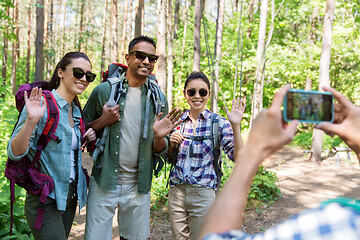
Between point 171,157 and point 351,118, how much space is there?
236cm

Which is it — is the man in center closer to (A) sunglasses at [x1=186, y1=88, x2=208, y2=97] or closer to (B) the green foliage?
→ (A) sunglasses at [x1=186, y1=88, x2=208, y2=97]

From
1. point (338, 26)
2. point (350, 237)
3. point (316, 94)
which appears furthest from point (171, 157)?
point (338, 26)

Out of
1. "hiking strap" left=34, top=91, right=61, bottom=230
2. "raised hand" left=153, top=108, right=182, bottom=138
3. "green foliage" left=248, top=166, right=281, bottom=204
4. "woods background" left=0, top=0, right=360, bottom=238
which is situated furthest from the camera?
"woods background" left=0, top=0, right=360, bottom=238

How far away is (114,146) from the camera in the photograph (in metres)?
3.04

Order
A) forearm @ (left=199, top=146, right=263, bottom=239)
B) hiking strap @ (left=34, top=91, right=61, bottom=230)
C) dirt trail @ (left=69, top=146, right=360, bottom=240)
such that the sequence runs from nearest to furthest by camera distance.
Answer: forearm @ (left=199, top=146, right=263, bottom=239)
hiking strap @ (left=34, top=91, right=61, bottom=230)
dirt trail @ (left=69, top=146, right=360, bottom=240)

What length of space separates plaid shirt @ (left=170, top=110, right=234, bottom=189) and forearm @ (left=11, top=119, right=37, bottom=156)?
1.47 m

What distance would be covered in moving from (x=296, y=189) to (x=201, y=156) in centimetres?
653

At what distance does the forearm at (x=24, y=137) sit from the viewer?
2.16 meters

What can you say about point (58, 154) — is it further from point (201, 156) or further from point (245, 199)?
point (245, 199)

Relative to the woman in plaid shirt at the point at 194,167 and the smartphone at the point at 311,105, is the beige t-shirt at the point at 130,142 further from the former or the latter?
the smartphone at the point at 311,105

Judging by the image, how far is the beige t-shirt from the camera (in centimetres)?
309

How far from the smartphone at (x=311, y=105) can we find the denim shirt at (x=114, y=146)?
7.15 feet

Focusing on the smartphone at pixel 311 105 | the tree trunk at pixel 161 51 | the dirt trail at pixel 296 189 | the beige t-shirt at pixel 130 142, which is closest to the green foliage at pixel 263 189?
the dirt trail at pixel 296 189

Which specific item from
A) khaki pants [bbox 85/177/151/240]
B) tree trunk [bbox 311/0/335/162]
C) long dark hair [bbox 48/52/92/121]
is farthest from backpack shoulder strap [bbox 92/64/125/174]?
tree trunk [bbox 311/0/335/162]
